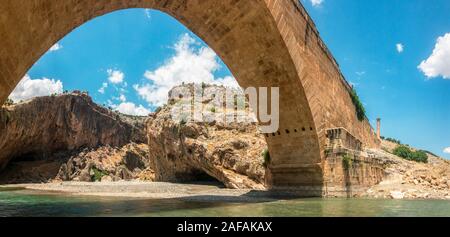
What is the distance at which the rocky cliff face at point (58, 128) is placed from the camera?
37344 millimetres

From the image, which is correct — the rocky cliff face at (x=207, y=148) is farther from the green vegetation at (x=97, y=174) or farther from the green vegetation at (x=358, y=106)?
the green vegetation at (x=97, y=174)

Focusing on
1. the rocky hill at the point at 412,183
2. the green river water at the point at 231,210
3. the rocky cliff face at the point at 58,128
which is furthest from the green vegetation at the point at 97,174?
the rocky hill at the point at 412,183

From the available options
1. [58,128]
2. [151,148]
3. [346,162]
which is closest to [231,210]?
[346,162]

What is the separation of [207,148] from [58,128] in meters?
30.4

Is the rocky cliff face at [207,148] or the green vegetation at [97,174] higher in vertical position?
the rocky cliff face at [207,148]

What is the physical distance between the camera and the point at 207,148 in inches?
916

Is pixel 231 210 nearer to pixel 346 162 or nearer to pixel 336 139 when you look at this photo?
pixel 346 162

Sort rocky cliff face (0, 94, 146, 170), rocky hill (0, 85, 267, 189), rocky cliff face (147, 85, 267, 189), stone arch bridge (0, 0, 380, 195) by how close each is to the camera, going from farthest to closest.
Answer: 1. rocky cliff face (0, 94, 146, 170)
2. rocky hill (0, 85, 267, 189)
3. rocky cliff face (147, 85, 267, 189)
4. stone arch bridge (0, 0, 380, 195)

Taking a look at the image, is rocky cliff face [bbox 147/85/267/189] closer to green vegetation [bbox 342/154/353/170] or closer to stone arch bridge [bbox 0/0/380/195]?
stone arch bridge [bbox 0/0/380/195]

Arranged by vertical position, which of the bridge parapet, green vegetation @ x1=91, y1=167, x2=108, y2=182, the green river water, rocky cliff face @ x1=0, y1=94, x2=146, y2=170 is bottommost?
green vegetation @ x1=91, y1=167, x2=108, y2=182

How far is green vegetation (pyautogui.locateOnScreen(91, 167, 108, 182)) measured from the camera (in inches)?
1826

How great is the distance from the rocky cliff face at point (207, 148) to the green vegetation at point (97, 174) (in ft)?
53.8

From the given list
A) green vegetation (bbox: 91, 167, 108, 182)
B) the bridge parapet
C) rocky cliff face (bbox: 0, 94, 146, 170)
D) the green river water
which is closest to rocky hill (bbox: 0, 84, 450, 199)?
green vegetation (bbox: 91, 167, 108, 182)

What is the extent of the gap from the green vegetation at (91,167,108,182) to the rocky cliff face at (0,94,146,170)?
435 cm
